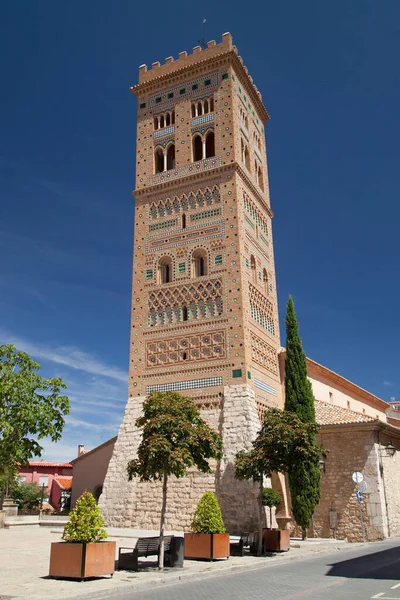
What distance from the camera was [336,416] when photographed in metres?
25.0

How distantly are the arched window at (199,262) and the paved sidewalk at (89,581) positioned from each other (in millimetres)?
12544

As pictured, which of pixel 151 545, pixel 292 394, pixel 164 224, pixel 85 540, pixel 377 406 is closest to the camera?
pixel 85 540

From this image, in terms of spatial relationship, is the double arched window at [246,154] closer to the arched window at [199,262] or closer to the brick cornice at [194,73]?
the brick cornice at [194,73]

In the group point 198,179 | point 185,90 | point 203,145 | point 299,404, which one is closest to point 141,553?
point 299,404

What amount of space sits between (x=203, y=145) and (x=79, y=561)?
2238cm

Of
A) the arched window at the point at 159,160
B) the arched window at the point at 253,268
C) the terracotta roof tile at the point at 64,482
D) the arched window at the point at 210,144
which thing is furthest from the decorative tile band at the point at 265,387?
the terracotta roof tile at the point at 64,482

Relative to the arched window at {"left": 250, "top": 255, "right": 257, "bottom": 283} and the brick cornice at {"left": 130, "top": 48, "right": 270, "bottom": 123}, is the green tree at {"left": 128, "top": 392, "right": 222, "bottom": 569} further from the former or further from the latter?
the brick cornice at {"left": 130, "top": 48, "right": 270, "bottom": 123}

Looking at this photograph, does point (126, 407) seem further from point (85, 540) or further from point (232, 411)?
point (85, 540)

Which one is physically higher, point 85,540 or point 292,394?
point 292,394

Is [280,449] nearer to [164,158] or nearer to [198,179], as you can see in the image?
[198,179]

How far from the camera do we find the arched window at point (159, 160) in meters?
30.0

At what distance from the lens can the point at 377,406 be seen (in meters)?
41.5

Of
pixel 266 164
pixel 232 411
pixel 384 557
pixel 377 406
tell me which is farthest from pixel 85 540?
pixel 377 406

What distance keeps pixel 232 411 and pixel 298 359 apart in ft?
11.7
